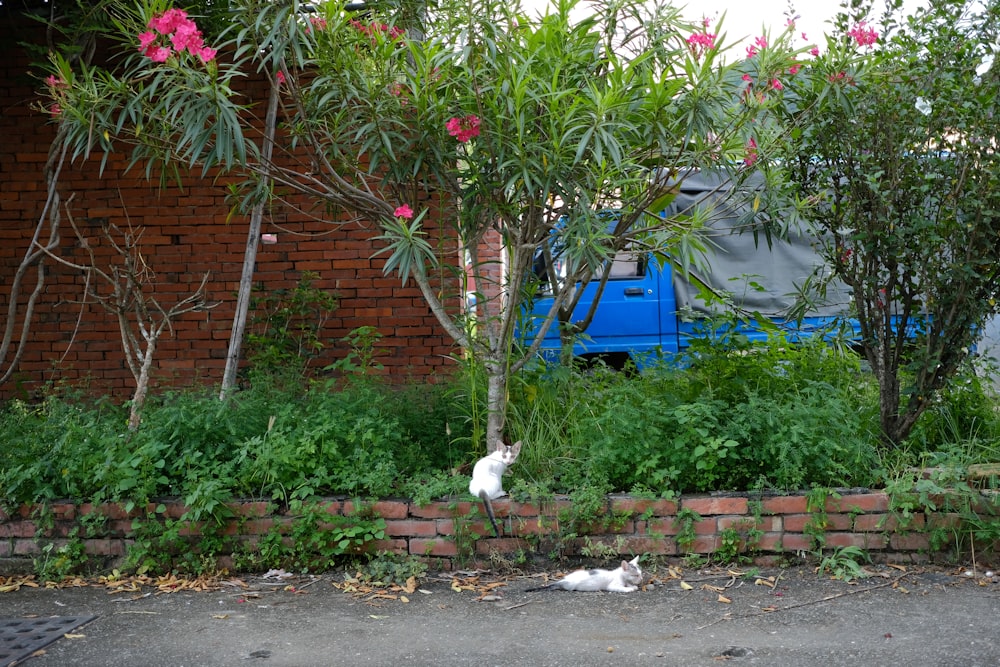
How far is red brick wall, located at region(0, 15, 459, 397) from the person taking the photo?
7527 millimetres

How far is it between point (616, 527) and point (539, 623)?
80cm

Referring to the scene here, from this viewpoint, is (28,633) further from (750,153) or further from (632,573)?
(750,153)

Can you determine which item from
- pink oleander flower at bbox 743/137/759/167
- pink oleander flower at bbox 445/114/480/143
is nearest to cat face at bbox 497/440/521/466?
pink oleander flower at bbox 445/114/480/143

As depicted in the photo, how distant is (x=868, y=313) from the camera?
5.05 metres

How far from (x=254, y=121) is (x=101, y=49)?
4.48ft

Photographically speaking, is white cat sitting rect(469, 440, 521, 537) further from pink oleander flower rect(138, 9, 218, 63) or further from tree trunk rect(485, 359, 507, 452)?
pink oleander flower rect(138, 9, 218, 63)

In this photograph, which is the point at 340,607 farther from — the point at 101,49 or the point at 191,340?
the point at 101,49

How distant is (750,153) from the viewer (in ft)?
15.5

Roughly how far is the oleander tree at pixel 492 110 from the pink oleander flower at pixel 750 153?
0.02m

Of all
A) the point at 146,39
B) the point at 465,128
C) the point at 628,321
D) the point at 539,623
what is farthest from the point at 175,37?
the point at 628,321

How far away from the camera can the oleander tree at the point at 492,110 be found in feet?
14.1

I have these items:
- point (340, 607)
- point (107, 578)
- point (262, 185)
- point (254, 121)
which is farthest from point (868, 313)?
point (254, 121)

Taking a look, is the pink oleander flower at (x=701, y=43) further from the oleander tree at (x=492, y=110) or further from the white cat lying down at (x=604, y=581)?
the white cat lying down at (x=604, y=581)

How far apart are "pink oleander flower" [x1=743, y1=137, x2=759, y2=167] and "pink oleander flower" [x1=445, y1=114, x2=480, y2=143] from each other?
1.42 metres
